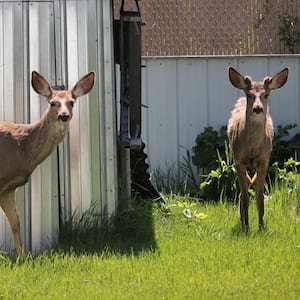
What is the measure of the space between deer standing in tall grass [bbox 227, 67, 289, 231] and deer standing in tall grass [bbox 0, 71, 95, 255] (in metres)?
1.99

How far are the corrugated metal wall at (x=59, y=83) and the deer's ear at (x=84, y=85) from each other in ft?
1.56

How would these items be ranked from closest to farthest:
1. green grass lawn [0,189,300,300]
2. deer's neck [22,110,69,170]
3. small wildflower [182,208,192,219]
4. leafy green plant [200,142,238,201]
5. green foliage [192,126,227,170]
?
green grass lawn [0,189,300,300] → deer's neck [22,110,69,170] → small wildflower [182,208,192,219] → leafy green plant [200,142,238,201] → green foliage [192,126,227,170]

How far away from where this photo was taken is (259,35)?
15.9m

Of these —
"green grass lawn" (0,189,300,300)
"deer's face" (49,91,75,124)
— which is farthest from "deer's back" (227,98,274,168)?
"deer's face" (49,91,75,124)

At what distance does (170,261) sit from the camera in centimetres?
782

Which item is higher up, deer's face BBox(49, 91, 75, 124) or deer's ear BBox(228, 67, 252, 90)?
deer's ear BBox(228, 67, 252, 90)

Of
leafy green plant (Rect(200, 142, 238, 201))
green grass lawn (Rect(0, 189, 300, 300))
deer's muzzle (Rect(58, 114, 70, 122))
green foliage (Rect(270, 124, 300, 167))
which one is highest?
deer's muzzle (Rect(58, 114, 70, 122))

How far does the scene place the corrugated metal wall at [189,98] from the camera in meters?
12.9

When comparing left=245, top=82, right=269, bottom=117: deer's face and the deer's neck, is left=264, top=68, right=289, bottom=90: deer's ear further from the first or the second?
the deer's neck

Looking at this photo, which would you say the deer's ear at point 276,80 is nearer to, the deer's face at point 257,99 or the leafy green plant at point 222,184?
the deer's face at point 257,99

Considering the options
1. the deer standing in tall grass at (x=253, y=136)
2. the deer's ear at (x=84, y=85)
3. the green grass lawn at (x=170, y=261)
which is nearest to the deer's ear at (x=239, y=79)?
the deer standing in tall grass at (x=253, y=136)

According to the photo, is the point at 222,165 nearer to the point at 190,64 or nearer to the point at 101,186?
the point at 190,64

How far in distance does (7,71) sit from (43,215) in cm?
145

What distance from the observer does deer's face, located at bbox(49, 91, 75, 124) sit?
8.10m
